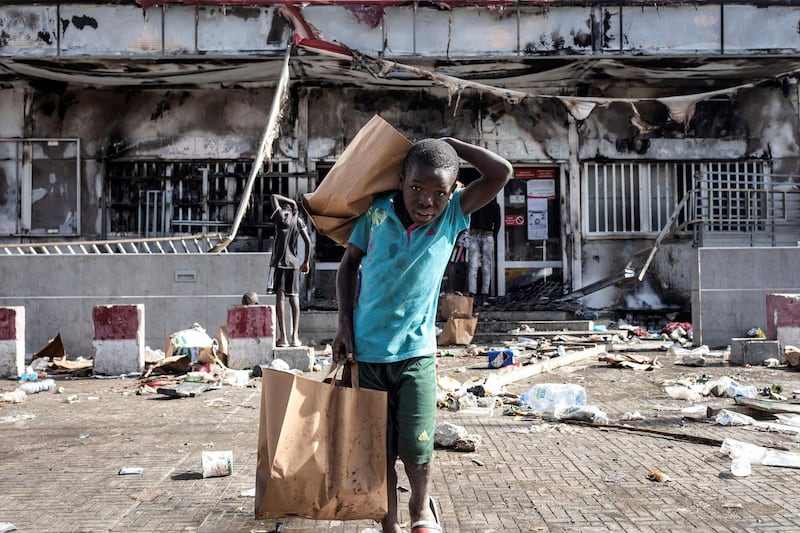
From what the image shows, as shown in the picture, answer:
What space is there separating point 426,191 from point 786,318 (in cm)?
767

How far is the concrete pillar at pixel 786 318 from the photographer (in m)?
8.97

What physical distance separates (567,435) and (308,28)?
32.4 feet

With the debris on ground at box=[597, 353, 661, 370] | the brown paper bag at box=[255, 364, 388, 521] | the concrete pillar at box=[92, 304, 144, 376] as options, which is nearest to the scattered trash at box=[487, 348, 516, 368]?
the debris on ground at box=[597, 353, 661, 370]

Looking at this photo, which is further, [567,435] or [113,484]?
[567,435]

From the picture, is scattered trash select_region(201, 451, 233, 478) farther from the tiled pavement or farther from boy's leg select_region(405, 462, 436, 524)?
boy's leg select_region(405, 462, 436, 524)

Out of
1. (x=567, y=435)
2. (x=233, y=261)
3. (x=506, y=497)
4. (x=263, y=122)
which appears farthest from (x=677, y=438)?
(x=263, y=122)

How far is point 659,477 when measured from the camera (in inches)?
150

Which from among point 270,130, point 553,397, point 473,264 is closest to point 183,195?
point 270,130

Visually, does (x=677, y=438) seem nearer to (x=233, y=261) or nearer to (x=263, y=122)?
(x=233, y=261)

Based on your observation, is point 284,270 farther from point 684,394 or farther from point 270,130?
point 684,394

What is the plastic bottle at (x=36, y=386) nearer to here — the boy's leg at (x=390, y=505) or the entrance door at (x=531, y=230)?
the boy's leg at (x=390, y=505)

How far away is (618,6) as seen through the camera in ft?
→ 43.1

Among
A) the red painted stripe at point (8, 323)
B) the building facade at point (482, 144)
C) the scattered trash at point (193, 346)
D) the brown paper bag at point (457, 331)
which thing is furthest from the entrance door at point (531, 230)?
the red painted stripe at point (8, 323)

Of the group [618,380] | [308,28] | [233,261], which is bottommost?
[618,380]
